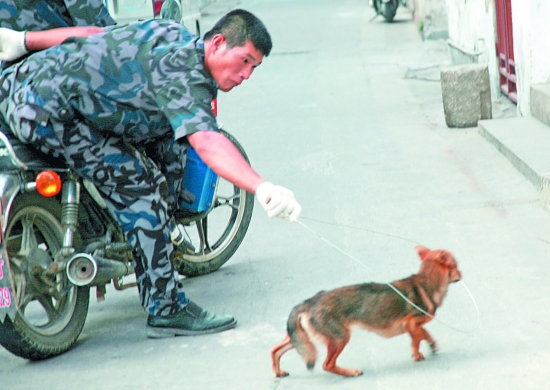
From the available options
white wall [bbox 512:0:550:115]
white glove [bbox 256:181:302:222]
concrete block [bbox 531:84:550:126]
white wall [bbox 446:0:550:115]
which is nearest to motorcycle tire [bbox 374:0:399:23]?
white wall [bbox 446:0:550:115]

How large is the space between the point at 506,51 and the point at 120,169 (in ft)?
22.7

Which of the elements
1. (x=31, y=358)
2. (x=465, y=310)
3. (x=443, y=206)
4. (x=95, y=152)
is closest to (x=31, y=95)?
(x=95, y=152)

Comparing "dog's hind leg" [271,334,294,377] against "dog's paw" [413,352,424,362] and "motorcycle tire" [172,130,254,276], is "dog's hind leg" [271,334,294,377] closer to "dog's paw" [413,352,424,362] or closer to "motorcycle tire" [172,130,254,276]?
"dog's paw" [413,352,424,362]

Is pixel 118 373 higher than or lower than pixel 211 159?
lower

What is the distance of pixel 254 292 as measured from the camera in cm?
485

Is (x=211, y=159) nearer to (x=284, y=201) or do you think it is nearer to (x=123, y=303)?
(x=284, y=201)

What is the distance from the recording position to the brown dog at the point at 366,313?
3.50 m

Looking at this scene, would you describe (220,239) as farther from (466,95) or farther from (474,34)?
(474,34)

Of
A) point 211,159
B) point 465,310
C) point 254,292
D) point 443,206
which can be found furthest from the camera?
point 443,206

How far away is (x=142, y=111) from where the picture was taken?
3.93 metres

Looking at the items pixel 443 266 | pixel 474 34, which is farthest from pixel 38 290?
pixel 474 34

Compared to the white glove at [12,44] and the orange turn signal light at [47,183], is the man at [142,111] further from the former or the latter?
the orange turn signal light at [47,183]

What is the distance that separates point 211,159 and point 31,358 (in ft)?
4.39

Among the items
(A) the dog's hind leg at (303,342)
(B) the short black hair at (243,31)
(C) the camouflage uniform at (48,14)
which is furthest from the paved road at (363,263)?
(C) the camouflage uniform at (48,14)
